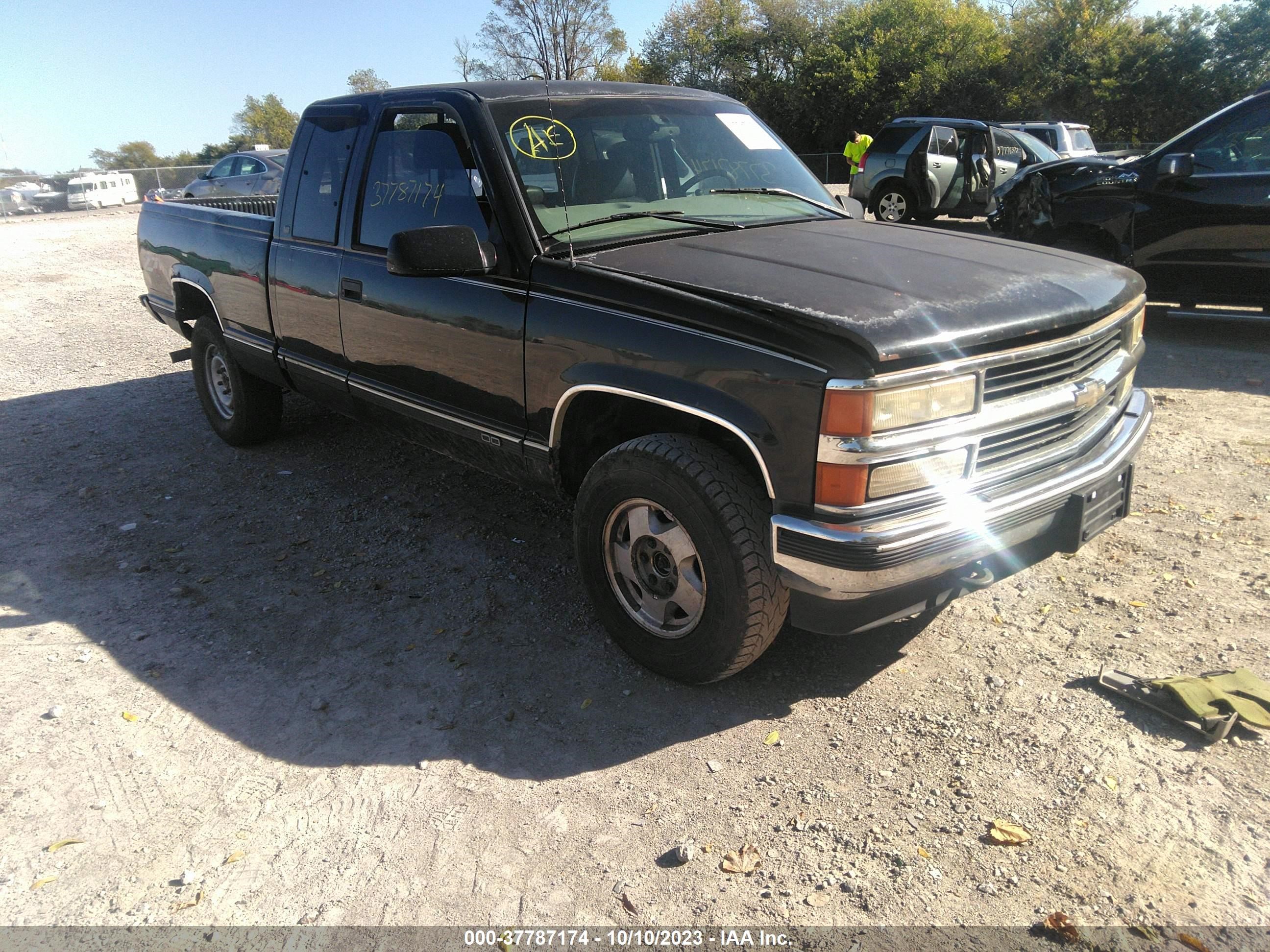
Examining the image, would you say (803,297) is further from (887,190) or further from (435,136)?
(887,190)

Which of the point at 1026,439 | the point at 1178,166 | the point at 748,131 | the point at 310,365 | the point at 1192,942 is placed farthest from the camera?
the point at 1178,166

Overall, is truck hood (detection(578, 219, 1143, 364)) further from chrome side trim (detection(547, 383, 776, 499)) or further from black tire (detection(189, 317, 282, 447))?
black tire (detection(189, 317, 282, 447))

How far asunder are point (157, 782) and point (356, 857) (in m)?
0.84

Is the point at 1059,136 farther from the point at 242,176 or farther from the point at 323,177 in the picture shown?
the point at 323,177

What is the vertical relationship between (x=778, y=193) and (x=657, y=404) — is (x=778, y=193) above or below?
above

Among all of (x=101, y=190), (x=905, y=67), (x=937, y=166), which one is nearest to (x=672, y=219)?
(x=937, y=166)

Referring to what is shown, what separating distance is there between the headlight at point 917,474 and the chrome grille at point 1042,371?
0.23 m

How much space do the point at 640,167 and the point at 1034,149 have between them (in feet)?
46.5

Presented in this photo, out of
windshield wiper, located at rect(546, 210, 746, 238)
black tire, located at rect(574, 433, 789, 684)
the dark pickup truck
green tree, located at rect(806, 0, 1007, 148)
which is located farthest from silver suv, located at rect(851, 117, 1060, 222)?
green tree, located at rect(806, 0, 1007, 148)

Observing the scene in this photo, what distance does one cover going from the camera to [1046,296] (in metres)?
2.95

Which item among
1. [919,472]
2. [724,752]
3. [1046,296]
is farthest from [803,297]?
[724,752]

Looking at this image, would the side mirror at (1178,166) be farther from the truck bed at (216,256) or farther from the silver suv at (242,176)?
the silver suv at (242,176)

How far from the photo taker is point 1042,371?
2887mm

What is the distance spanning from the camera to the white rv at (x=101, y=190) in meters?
30.0
